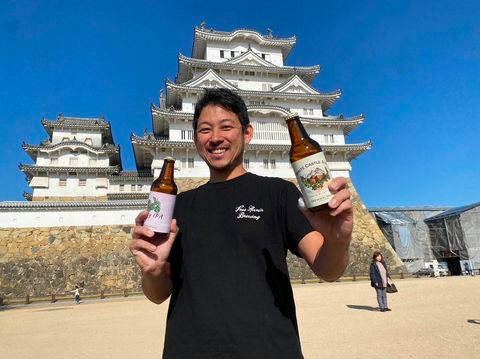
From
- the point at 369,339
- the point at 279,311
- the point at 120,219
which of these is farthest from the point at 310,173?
the point at 120,219

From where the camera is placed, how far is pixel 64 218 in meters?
18.3

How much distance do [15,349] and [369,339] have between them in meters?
6.74

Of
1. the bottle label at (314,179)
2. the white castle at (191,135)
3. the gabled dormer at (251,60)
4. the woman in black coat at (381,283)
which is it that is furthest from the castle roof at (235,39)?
the bottle label at (314,179)

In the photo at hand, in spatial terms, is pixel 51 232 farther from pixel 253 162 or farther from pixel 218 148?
pixel 218 148

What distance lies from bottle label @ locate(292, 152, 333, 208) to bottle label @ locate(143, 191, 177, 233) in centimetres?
71

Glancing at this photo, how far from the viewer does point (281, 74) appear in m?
29.3

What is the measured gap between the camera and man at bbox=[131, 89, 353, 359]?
147 centimetres

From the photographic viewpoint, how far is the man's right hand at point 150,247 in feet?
5.37

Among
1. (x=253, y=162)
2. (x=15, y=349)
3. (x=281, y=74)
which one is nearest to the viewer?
(x=15, y=349)

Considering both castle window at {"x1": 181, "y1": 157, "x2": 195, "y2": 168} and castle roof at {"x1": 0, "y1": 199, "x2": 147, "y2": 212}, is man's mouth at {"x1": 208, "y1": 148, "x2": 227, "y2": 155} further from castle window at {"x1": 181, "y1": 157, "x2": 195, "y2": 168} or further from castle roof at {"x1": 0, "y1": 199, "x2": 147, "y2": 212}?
castle window at {"x1": 181, "y1": 157, "x2": 195, "y2": 168}

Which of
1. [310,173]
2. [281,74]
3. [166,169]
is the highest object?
[281,74]

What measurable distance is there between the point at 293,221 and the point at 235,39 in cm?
3247

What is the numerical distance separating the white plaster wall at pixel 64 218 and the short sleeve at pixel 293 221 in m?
18.7

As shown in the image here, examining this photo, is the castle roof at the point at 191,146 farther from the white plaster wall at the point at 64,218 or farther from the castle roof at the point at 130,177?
the white plaster wall at the point at 64,218
